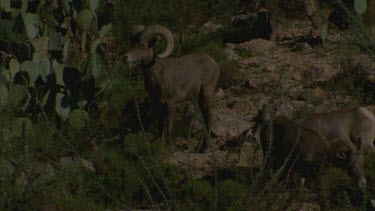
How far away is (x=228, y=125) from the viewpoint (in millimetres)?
10766

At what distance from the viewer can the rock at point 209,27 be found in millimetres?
14695

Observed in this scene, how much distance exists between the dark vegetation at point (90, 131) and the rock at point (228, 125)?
36 centimetres

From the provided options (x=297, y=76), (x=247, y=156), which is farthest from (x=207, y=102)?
(x=297, y=76)

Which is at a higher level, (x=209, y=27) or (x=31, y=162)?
(x=31, y=162)

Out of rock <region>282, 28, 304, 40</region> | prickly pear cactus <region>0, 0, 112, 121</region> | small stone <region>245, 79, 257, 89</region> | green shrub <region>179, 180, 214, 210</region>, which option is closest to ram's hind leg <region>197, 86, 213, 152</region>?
prickly pear cactus <region>0, 0, 112, 121</region>

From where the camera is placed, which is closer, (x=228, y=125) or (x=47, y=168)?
(x=47, y=168)

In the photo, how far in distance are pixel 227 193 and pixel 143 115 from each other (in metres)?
3.19

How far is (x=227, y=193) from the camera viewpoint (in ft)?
25.4

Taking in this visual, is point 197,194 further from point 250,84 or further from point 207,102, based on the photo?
point 250,84

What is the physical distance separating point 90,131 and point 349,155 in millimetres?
3040

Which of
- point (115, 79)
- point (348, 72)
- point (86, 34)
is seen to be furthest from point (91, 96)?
point (348, 72)

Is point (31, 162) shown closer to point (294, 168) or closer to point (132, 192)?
point (132, 192)

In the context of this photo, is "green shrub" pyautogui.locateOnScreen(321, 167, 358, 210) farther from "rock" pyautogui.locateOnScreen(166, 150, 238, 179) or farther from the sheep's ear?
"rock" pyautogui.locateOnScreen(166, 150, 238, 179)

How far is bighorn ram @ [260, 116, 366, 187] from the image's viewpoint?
7957 millimetres
